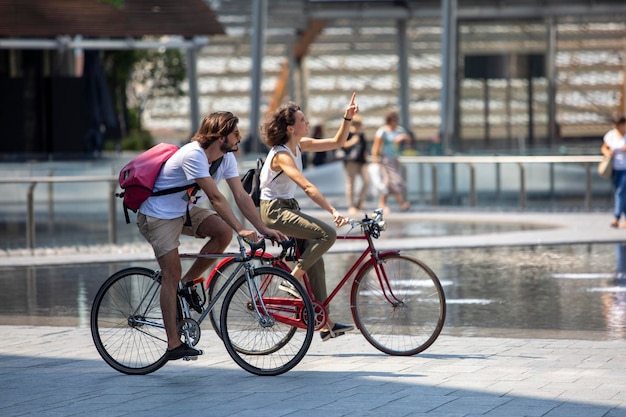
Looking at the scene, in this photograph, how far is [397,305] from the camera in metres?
8.59

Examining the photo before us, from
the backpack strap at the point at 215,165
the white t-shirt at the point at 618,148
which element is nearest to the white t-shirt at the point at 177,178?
the backpack strap at the point at 215,165

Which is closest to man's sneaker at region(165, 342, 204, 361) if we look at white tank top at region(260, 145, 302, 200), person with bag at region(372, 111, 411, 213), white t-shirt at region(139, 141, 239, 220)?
white t-shirt at region(139, 141, 239, 220)

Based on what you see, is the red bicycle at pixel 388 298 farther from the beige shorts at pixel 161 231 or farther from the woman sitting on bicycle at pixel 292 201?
the beige shorts at pixel 161 231

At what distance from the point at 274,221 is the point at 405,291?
0.97m

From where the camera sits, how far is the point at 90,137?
1326 inches

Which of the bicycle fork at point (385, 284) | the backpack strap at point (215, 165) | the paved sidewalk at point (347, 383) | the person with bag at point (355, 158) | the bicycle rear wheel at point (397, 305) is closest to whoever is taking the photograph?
the paved sidewalk at point (347, 383)

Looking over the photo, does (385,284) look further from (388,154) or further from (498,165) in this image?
(498,165)

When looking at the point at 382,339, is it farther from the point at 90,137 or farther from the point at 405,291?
the point at 90,137

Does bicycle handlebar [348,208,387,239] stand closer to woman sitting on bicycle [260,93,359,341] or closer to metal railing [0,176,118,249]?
woman sitting on bicycle [260,93,359,341]

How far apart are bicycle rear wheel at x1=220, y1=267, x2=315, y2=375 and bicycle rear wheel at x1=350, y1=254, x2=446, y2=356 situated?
589mm

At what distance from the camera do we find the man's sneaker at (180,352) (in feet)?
25.7

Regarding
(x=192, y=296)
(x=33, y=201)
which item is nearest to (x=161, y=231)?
(x=192, y=296)

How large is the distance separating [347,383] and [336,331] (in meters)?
1.27

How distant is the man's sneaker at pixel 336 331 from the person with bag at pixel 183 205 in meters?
0.93
